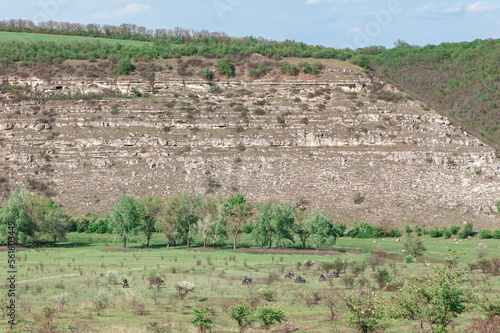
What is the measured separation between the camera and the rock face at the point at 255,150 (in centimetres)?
9175

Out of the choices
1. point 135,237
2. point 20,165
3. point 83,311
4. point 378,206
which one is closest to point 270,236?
point 135,237

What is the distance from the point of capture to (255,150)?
10162cm

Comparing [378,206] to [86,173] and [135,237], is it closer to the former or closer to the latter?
[135,237]

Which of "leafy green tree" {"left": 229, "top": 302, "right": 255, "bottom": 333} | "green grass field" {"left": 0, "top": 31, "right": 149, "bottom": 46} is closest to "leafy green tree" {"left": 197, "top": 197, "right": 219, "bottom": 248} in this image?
"leafy green tree" {"left": 229, "top": 302, "right": 255, "bottom": 333}

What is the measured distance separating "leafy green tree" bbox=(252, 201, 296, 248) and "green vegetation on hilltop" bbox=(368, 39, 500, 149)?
2793 inches

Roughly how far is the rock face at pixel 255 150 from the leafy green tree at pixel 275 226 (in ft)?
61.0

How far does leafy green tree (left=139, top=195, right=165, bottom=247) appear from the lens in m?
73.0

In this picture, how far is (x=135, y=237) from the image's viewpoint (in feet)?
235

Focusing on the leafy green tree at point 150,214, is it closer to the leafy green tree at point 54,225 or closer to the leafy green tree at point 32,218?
the leafy green tree at point 54,225

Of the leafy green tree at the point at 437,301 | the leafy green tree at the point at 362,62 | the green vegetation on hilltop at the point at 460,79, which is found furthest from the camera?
the green vegetation on hilltop at the point at 460,79

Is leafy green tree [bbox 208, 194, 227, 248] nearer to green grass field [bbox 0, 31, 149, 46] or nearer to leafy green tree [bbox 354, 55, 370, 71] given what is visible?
leafy green tree [bbox 354, 55, 370, 71]

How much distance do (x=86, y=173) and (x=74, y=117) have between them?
17.1m

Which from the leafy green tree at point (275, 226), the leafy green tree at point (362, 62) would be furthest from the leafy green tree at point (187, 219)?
the leafy green tree at point (362, 62)

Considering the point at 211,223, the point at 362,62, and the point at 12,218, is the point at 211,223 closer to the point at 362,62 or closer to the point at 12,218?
the point at 12,218
